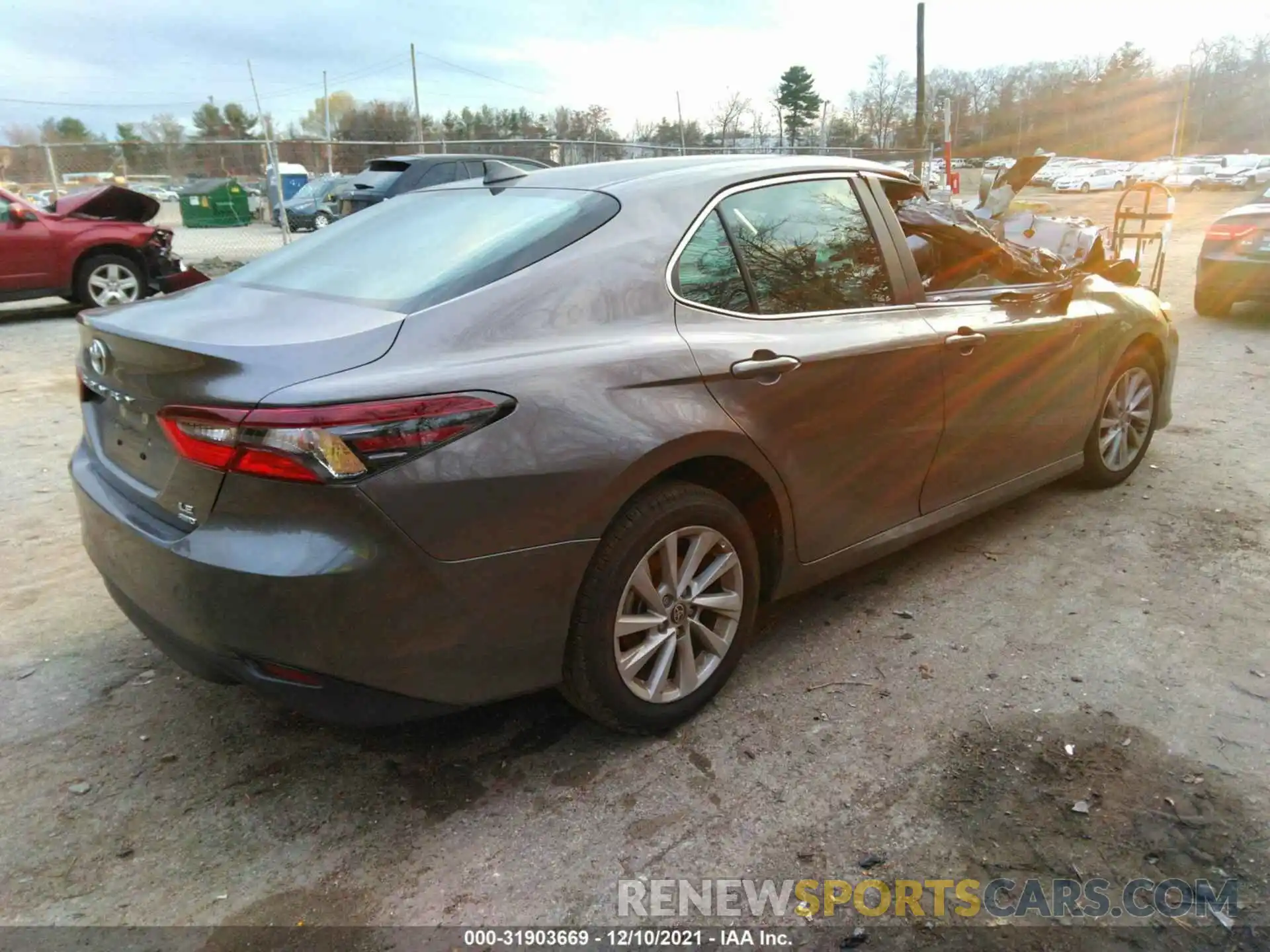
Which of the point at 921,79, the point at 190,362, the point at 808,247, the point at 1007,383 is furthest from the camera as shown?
the point at 921,79

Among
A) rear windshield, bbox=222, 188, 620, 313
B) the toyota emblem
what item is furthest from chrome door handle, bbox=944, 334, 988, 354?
the toyota emblem

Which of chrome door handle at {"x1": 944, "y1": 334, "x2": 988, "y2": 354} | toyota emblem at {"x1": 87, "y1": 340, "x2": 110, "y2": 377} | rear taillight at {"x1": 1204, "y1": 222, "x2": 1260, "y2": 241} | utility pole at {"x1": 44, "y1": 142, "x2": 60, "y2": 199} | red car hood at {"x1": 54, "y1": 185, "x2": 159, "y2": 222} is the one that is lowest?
rear taillight at {"x1": 1204, "y1": 222, "x2": 1260, "y2": 241}

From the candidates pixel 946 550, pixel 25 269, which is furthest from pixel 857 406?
pixel 25 269

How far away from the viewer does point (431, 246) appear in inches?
108

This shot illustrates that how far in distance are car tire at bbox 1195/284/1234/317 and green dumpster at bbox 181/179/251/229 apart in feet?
60.4

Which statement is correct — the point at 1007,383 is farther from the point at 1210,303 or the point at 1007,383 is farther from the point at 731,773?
the point at 1210,303

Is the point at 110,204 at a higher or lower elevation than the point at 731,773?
higher

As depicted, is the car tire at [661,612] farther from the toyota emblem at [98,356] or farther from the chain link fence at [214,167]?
the chain link fence at [214,167]

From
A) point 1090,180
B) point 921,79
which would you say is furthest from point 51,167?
point 1090,180

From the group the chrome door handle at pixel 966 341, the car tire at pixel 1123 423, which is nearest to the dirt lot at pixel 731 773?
the car tire at pixel 1123 423

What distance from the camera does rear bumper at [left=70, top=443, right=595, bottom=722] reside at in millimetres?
2014

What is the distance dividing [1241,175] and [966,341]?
49.9 metres

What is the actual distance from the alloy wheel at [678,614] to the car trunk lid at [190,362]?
3.27 feet

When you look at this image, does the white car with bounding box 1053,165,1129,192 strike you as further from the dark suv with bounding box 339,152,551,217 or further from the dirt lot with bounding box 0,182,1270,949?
the dirt lot with bounding box 0,182,1270,949
